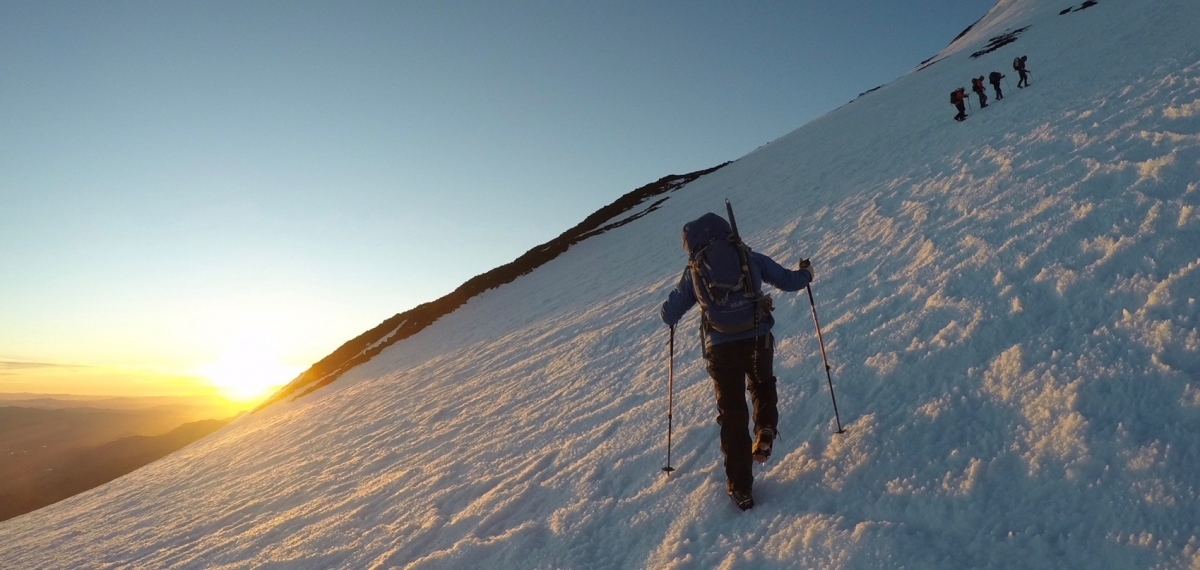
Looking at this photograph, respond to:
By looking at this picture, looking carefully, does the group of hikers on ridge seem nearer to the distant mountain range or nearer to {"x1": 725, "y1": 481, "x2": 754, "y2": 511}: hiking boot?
{"x1": 725, "y1": 481, "x2": 754, "y2": 511}: hiking boot

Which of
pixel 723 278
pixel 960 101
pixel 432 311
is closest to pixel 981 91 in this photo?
pixel 960 101

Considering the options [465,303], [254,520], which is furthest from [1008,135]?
[465,303]

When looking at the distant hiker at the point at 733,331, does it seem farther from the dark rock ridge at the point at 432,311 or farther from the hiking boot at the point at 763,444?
the dark rock ridge at the point at 432,311

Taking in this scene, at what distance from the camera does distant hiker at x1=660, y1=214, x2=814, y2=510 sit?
444cm

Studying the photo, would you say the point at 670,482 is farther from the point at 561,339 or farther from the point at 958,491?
the point at 561,339

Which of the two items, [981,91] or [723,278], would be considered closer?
[723,278]

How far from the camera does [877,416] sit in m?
5.05

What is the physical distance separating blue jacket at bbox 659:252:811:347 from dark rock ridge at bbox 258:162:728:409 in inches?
938

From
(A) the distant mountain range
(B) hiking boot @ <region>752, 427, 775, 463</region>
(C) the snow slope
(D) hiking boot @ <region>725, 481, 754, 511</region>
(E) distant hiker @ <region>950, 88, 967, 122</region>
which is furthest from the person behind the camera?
(A) the distant mountain range

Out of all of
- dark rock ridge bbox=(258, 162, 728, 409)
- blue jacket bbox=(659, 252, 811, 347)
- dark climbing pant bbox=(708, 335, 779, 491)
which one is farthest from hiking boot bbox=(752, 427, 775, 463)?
dark rock ridge bbox=(258, 162, 728, 409)

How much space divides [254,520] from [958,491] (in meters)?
10.2

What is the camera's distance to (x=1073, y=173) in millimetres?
8297

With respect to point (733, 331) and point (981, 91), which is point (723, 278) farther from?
point (981, 91)

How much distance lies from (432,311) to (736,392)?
28.1 meters
